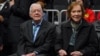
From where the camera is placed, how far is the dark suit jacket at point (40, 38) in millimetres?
5648

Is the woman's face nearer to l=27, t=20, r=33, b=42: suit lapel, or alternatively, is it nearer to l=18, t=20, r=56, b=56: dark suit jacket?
l=18, t=20, r=56, b=56: dark suit jacket

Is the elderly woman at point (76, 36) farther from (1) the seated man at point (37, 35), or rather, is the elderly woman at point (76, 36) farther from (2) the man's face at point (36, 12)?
(2) the man's face at point (36, 12)

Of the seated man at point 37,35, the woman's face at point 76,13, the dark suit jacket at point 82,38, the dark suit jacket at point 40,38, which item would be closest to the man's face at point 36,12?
the seated man at point 37,35

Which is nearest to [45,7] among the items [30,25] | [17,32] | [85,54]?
[17,32]

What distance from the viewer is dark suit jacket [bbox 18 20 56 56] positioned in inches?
222

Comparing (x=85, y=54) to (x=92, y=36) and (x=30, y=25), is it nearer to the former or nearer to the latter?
(x=92, y=36)

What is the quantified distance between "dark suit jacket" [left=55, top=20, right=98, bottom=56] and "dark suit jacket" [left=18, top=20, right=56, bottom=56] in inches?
5.8

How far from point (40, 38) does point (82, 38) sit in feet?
2.22

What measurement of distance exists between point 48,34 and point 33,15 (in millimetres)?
393

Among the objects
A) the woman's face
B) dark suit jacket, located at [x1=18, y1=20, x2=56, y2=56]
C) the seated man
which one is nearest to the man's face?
the seated man

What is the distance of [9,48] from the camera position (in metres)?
6.86

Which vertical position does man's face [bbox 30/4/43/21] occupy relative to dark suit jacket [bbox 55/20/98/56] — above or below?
above

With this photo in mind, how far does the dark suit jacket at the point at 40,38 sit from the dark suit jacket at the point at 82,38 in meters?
0.15

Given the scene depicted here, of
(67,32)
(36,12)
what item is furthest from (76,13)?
(36,12)
